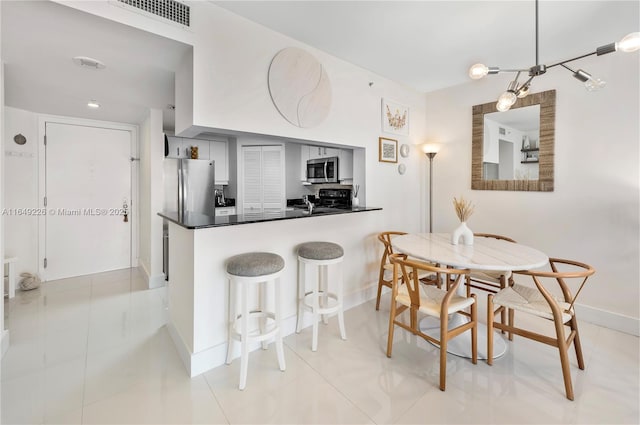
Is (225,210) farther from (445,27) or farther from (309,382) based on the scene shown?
(445,27)

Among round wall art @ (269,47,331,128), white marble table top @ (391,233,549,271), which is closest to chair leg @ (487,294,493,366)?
white marble table top @ (391,233,549,271)

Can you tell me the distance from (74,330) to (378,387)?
2.70m

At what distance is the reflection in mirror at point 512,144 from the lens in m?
3.05

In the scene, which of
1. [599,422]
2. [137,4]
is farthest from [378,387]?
[137,4]

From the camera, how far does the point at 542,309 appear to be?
6.06 feet

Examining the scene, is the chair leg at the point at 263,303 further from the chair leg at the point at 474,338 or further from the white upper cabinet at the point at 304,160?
the white upper cabinet at the point at 304,160

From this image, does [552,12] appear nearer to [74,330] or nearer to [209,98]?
[209,98]

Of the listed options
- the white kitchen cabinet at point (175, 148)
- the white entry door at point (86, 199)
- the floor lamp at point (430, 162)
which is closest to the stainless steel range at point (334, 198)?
the floor lamp at point (430, 162)

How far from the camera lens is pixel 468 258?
1965 mm

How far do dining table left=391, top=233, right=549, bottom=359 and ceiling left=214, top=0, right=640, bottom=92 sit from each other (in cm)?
183

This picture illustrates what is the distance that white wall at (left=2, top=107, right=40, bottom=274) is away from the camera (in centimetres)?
347

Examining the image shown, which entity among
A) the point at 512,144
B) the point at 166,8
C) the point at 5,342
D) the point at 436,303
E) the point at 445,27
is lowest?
the point at 5,342

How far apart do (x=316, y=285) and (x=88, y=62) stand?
261 centimetres

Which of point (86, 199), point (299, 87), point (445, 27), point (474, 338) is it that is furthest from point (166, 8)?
point (86, 199)
